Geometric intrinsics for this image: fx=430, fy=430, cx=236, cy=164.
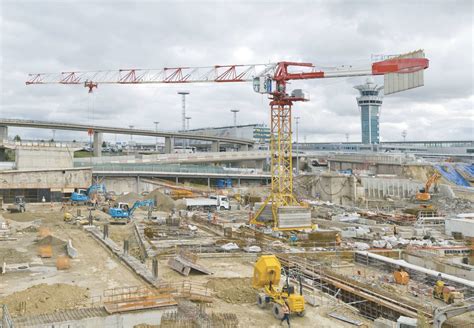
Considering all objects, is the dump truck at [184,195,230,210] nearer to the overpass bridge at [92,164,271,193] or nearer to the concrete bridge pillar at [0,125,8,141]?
the overpass bridge at [92,164,271,193]

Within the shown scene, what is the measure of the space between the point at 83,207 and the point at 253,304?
28610mm

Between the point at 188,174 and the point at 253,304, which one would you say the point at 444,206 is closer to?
the point at 188,174

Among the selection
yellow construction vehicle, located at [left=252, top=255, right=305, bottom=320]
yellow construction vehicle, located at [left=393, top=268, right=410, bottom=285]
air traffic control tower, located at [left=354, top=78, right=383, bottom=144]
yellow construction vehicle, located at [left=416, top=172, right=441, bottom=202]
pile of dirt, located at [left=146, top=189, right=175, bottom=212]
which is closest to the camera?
A: yellow construction vehicle, located at [left=252, top=255, right=305, bottom=320]

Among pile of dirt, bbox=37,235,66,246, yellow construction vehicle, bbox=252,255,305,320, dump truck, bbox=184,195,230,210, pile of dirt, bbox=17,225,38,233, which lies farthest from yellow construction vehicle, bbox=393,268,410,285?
dump truck, bbox=184,195,230,210

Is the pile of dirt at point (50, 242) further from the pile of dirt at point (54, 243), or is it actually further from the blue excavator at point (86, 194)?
the blue excavator at point (86, 194)

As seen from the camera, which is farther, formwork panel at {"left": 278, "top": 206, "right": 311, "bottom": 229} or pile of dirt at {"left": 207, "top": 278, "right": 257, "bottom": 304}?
formwork panel at {"left": 278, "top": 206, "right": 311, "bottom": 229}

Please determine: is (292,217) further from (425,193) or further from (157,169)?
(157,169)

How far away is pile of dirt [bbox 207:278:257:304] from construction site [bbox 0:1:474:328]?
88mm

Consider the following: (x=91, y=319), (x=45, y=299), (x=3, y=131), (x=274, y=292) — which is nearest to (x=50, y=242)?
(x=45, y=299)

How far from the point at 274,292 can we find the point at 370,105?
13584cm

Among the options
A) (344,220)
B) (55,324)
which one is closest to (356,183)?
(344,220)

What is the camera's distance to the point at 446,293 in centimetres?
1659

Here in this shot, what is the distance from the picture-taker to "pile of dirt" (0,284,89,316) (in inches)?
507

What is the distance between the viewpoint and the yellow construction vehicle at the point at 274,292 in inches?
515
